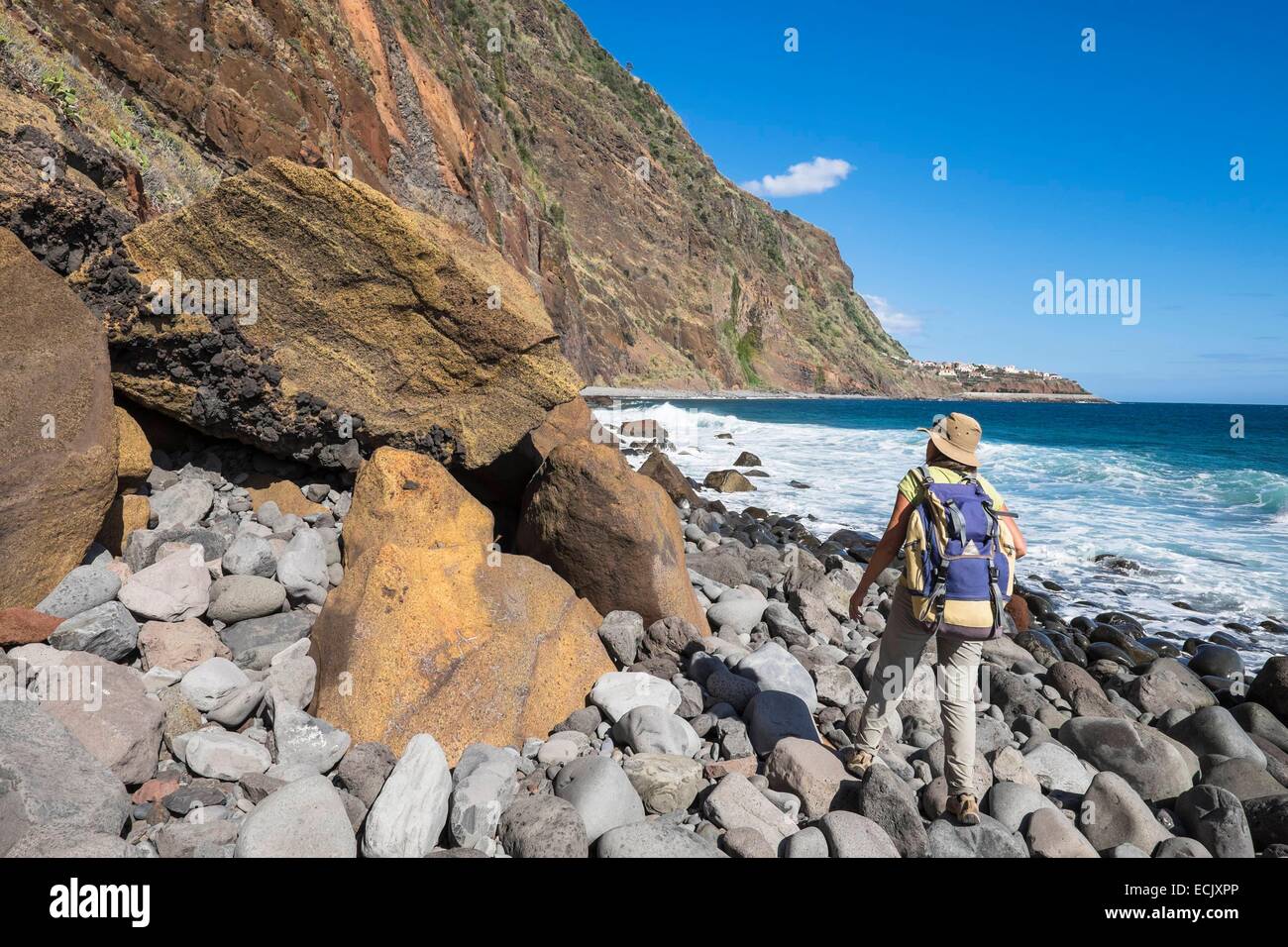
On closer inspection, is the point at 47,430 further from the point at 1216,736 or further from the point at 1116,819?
the point at 1216,736

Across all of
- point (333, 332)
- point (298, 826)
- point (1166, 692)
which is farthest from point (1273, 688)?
point (333, 332)

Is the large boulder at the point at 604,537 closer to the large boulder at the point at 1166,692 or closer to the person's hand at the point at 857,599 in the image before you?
the person's hand at the point at 857,599

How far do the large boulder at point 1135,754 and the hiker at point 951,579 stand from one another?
183 cm

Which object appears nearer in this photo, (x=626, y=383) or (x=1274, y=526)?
(x=1274, y=526)

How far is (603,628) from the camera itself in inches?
193

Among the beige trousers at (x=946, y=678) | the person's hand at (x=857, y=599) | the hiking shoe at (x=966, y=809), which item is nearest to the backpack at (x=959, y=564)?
the beige trousers at (x=946, y=678)

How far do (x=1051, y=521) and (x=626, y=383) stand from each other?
133 ft

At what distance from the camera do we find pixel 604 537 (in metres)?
5.16

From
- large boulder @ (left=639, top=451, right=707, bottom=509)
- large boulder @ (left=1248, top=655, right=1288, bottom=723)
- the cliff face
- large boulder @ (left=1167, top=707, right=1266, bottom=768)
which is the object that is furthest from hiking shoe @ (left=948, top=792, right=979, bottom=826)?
large boulder @ (left=639, top=451, right=707, bottom=509)

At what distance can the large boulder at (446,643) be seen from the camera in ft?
12.2

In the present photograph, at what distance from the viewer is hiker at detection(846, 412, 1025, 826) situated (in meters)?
3.22

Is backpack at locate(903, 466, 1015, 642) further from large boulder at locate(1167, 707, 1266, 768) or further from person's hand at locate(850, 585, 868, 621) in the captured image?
large boulder at locate(1167, 707, 1266, 768)
